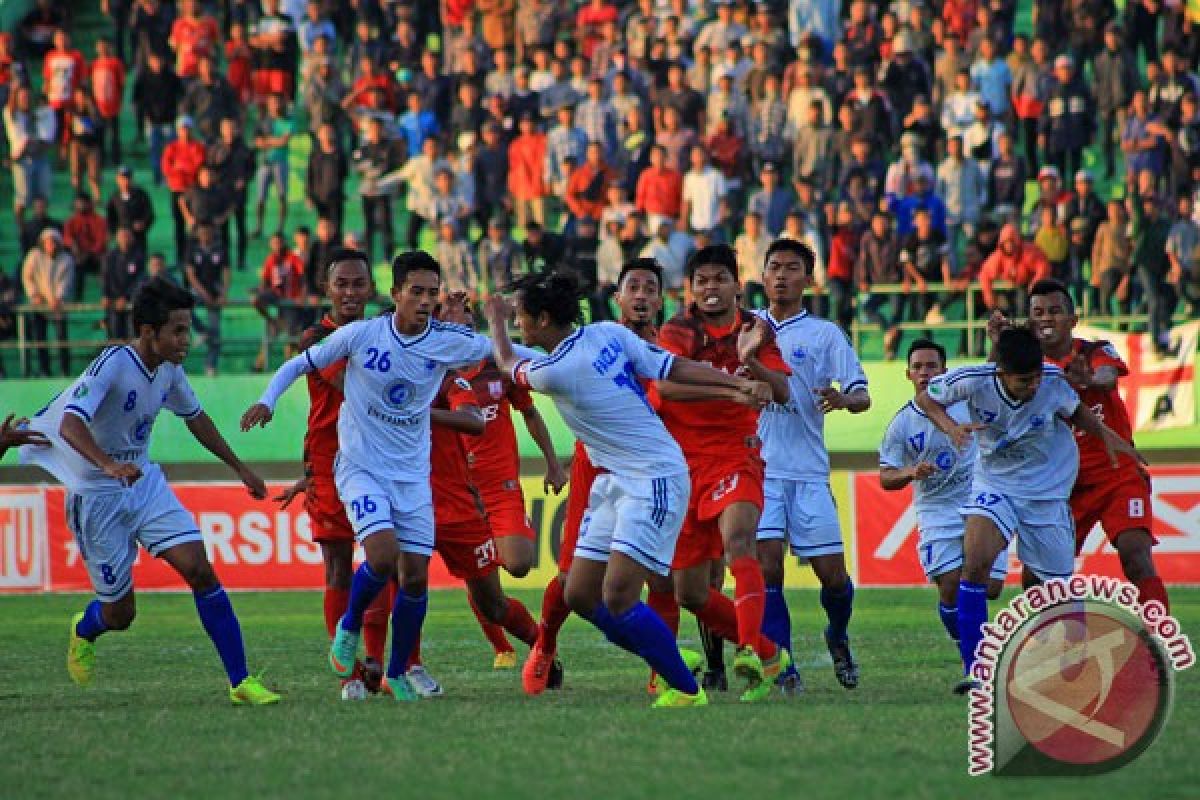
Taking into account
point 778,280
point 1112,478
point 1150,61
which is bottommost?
point 1112,478

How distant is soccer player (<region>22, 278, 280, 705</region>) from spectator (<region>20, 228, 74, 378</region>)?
49.1ft

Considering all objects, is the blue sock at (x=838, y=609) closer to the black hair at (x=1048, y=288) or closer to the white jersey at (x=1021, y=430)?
the white jersey at (x=1021, y=430)

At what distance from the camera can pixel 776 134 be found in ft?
81.5

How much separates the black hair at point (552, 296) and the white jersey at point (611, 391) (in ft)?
0.36

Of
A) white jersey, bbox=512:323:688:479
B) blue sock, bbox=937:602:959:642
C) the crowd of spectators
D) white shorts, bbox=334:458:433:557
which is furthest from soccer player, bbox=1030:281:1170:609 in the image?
the crowd of spectators

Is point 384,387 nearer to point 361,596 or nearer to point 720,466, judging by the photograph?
point 361,596

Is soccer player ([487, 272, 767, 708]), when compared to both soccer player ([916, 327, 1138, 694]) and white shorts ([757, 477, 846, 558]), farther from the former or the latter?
white shorts ([757, 477, 846, 558])

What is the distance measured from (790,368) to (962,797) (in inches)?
208

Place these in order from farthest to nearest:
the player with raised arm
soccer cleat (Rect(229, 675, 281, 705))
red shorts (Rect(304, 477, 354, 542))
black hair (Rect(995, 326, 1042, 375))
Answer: red shorts (Rect(304, 477, 354, 542)) < the player with raised arm < black hair (Rect(995, 326, 1042, 375)) < soccer cleat (Rect(229, 675, 281, 705))

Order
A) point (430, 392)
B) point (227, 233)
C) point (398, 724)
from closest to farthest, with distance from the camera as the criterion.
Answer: point (398, 724), point (430, 392), point (227, 233)

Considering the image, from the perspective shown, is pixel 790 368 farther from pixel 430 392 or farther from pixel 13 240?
pixel 13 240

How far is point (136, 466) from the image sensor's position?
1053cm

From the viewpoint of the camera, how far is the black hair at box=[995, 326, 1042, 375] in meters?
10.8

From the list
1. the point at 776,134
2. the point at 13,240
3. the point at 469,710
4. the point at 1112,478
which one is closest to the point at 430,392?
the point at 469,710
